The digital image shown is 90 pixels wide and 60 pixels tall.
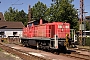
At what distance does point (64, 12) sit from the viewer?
36.5 meters

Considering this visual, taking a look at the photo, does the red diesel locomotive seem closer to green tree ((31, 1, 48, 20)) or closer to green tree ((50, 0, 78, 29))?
green tree ((50, 0, 78, 29))

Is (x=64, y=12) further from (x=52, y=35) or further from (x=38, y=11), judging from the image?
(x=38, y=11)

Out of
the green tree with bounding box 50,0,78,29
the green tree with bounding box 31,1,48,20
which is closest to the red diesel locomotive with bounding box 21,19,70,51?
the green tree with bounding box 50,0,78,29

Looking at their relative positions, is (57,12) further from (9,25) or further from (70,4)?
(9,25)

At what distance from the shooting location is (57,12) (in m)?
37.3

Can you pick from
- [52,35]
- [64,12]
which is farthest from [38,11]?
[52,35]

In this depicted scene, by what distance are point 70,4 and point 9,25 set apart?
25567 millimetres

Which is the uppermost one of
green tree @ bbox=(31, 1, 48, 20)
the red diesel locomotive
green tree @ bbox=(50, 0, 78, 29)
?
green tree @ bbox=(31, 1, 48, 20)

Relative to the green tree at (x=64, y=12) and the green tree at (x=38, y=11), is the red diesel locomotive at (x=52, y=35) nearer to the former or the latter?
the green tree at (x=64, y=12)

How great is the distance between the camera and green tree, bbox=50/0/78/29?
36.4 m

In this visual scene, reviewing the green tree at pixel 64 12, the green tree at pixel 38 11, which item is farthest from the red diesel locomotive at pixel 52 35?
the green tree at pixel 38 11

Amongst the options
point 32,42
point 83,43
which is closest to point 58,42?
point 32,42

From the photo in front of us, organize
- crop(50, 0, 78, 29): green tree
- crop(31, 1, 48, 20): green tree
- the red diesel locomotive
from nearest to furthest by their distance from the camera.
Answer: the red diesel locomotive, crop(50, 0, 78, 29): green tree, crop(31, 1, 48, 20): green tree

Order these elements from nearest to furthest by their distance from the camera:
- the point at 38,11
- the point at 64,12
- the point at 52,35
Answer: the point at 52,35
the point at 64,12
the point at 38,11
